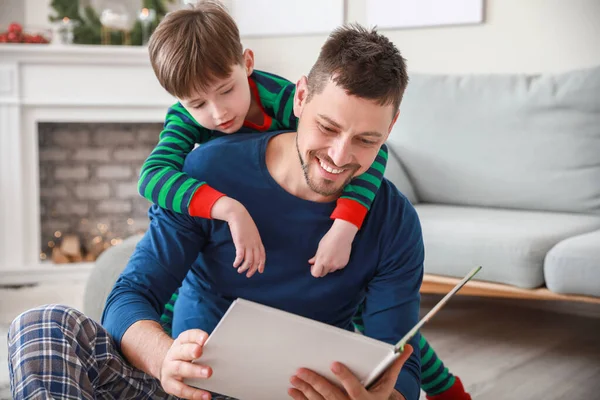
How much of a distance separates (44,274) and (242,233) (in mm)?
3197

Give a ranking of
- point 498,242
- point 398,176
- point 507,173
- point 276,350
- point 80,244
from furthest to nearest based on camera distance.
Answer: point 80,244 < point 398,176 < point 507,173 < point 498,242 < point 276,350

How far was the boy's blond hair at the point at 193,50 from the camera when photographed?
158cm

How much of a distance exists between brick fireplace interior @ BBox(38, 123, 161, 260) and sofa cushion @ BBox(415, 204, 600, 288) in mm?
2258

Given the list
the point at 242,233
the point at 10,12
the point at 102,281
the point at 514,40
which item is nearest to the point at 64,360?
the point at 242,233

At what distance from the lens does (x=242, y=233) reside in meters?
1.38

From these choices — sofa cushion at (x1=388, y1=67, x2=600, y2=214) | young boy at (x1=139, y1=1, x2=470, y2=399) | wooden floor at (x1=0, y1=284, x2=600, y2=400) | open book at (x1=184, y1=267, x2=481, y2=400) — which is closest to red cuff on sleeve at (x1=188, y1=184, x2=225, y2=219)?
young boy at (x1=139, y1=1, x2=470, y2=399)

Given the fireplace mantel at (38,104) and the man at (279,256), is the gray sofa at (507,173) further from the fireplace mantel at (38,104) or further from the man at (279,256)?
the fireplace mantel at (38,104)

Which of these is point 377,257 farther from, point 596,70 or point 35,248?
point 35,248

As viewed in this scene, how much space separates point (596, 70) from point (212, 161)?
2130 mm

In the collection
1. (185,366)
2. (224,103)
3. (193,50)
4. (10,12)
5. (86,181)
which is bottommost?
(86,181)

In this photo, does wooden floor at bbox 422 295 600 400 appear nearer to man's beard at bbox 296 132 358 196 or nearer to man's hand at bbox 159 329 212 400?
man's beard at bbox 296 132 358 196

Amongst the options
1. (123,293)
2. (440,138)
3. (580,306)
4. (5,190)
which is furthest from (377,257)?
(5,190)

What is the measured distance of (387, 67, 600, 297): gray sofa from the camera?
263 centimetres

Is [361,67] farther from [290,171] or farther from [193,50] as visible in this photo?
[193,50]
